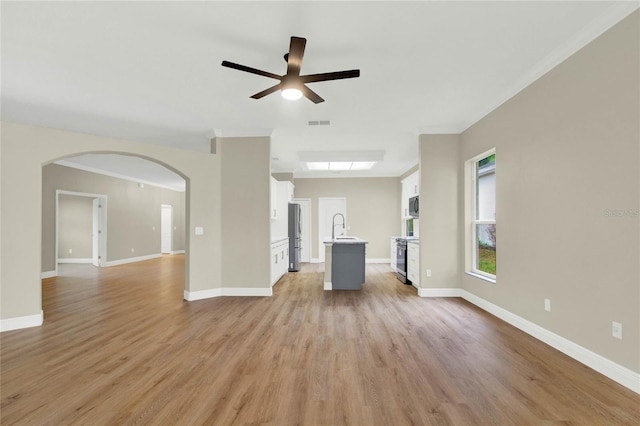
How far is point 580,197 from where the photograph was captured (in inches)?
99.3

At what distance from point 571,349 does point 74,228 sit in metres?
12.7

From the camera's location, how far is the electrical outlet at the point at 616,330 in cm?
218

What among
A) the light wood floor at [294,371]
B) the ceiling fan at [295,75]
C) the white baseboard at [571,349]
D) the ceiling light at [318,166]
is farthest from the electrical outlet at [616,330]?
the ceiling light at [318,166]

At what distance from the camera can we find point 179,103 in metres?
3.88

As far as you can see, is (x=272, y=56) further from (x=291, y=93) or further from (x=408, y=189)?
(x=408, y=189)

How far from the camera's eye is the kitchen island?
5371 millimetres

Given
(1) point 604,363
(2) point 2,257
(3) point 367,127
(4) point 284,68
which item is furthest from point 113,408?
(3) point 367,127

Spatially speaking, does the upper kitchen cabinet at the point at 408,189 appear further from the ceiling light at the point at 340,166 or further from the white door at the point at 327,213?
the white door at the point at 327,213

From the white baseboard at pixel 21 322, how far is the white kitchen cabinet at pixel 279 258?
312 centimetres

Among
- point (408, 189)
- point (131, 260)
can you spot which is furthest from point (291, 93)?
point (131, 260)

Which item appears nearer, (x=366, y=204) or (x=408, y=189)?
(x=408, y=189)

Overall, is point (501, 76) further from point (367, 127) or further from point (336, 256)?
point (336, 256)

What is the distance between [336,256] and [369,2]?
4.04 metres

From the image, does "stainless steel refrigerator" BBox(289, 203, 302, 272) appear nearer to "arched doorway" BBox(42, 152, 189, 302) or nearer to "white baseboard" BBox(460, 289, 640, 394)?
"arched doorway" BBox(42, 152, 189, 302)
